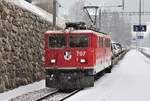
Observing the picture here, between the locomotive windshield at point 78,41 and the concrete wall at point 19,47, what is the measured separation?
242 centimetres

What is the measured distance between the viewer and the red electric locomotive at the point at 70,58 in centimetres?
2016

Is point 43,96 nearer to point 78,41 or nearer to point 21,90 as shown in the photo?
point 21,90

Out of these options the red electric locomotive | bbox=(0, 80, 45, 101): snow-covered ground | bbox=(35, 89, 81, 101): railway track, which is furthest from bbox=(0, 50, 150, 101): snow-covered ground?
the red electric locomotive

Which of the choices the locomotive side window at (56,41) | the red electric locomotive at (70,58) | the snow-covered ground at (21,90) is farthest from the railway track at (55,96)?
the locomotive side window at (56,41)

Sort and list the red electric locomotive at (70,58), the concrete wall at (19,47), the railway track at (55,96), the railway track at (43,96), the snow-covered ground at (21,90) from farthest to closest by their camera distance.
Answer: the red electric locomotive at (70,58), the concrete wall at (19,47), the snow-covered ground at (21,90), the railway track at (55,96), the railway track at (43,96)

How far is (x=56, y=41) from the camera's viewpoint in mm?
20781

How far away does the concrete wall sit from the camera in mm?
19500

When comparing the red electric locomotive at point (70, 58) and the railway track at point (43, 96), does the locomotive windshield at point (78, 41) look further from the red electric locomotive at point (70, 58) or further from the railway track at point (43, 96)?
the railway track at point (43, 96)

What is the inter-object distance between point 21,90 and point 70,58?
246 centimetres

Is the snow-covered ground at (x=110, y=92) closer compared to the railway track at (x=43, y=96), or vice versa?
the snow-covered ground at (x=110, y=92)

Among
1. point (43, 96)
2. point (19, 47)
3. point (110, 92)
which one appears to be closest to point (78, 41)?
point (19, 47)

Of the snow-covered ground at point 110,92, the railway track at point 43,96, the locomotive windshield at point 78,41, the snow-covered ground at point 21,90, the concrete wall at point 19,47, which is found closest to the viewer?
the snow-covered ground at point 110,92

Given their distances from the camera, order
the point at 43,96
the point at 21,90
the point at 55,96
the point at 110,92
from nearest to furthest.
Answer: the point at 43,96 → the point at 55,96 → the point at 110,92 → the point at 21,90

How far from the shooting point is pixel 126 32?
15188 centimetres
